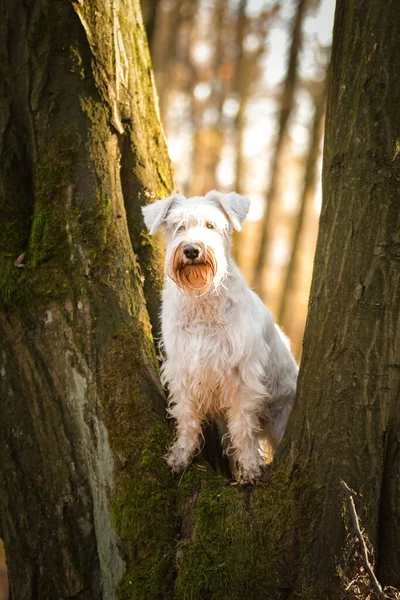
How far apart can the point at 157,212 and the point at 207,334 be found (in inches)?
41.1

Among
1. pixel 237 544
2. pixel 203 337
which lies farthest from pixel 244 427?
pixel 237 544

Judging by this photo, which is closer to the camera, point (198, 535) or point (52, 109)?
point (198, 535)

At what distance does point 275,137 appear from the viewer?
51.9ft

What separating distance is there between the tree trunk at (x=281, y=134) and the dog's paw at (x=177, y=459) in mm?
8635

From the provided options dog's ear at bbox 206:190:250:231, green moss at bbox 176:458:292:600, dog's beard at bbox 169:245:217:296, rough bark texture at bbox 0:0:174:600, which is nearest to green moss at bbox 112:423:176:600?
rough bark texture at bbox 0:0:174:600

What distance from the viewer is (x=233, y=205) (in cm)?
477

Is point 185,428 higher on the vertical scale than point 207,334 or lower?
lower

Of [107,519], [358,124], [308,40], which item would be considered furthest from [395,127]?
[308,40]

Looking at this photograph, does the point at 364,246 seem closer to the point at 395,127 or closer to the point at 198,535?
the point at 395,127

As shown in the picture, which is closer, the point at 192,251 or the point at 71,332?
the point at 192,251

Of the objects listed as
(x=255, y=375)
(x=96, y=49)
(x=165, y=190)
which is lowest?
(x=255, y=375)

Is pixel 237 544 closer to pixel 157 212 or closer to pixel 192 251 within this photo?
pixel 192 251

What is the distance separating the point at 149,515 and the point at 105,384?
976 millimetres

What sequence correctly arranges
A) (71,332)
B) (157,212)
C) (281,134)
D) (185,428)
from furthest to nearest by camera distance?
(281,134)
(157,212)
(185,428)
(71,332)
